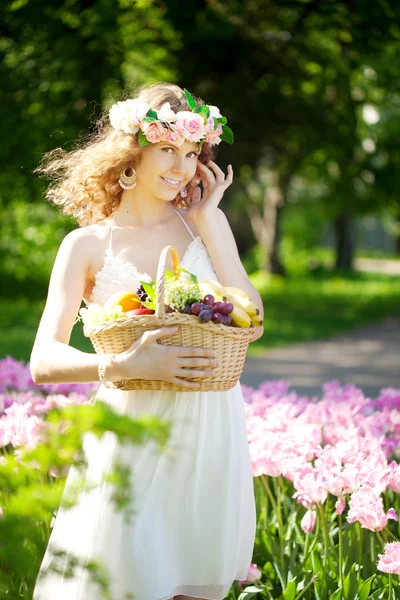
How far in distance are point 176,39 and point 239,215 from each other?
66.8ft

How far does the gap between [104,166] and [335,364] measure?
8.12 m

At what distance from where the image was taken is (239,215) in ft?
111

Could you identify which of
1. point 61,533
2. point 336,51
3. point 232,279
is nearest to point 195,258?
point 232,279

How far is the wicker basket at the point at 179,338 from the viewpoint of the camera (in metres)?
2.44

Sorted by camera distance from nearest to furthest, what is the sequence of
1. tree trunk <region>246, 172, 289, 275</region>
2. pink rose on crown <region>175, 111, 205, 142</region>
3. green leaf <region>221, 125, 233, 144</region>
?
pink rose on crown <region>175, 111, 205, 142</region>, green leaf <region>221, 125, 233, 144</region>, tree trunk <region>246, 172, 289, 275</region>

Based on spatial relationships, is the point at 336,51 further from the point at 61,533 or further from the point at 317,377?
the point at 61,533

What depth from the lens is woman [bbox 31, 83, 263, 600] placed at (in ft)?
8.86

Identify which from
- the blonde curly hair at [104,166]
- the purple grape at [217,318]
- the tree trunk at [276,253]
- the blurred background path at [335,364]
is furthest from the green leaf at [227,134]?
the tree trunk at [276,253]

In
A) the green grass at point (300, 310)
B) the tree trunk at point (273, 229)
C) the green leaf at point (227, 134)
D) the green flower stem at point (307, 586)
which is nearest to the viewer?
the green flower stem at point (307, 586)

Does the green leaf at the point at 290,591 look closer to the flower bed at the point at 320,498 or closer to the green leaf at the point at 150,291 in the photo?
the flower bed at the point at 320,498

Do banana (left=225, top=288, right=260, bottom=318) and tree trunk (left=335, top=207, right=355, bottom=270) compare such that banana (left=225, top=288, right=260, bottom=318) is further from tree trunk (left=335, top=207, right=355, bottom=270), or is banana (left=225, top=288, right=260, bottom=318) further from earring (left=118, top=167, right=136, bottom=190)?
tree trunk (left=335, top=207, right=355, bottom=270)

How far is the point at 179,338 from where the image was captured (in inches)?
97.9

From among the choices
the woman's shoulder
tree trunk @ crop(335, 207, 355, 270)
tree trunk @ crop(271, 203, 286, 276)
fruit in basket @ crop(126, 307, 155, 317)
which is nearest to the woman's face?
the woman's shoulder

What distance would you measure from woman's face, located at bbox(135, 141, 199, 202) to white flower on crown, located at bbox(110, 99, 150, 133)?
11 centimetres
